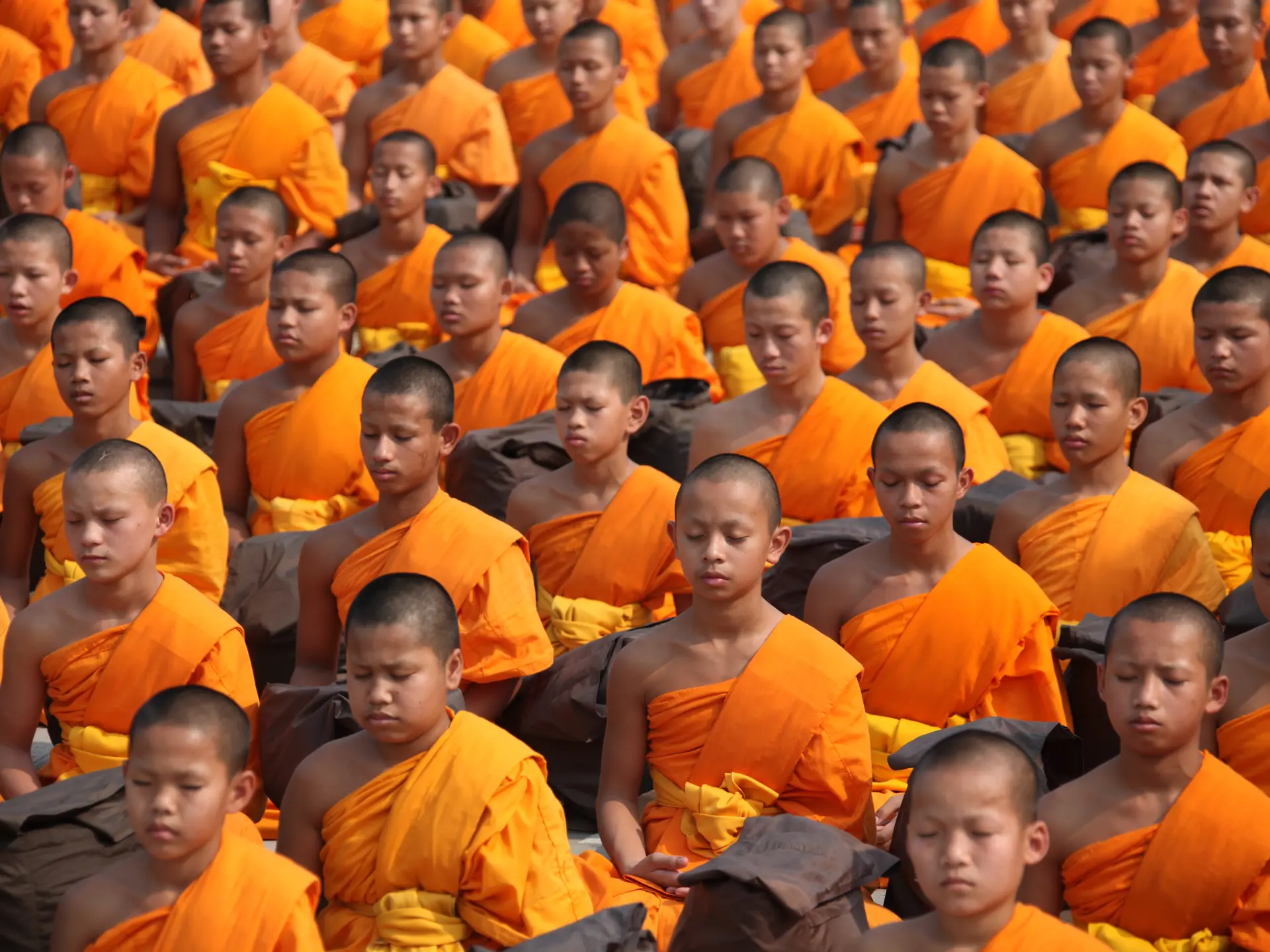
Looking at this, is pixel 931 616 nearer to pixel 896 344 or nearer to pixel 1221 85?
pixel 896 344

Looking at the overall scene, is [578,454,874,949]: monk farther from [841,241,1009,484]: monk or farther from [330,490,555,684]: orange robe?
[841,241,1009,484]: monk

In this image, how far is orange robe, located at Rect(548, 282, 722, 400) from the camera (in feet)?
30.5

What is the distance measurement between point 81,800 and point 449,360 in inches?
143

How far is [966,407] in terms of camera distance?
8.29m

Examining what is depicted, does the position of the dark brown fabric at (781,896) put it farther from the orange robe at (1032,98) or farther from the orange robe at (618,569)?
the orange robe at (1032,98)

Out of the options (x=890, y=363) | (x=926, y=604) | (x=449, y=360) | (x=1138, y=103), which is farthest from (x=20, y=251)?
(x=1138, y=103)

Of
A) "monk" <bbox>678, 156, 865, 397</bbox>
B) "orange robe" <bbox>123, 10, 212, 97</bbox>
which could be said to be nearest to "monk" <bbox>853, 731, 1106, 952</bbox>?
"monk" <bbox>678, 156, 865, 397</bbox>

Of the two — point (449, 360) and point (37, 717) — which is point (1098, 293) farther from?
point (37, 717)

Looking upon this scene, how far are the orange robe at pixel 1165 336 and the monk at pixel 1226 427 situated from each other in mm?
1097

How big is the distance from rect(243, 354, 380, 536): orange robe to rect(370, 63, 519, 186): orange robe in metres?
3.26

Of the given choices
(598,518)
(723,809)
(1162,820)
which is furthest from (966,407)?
(1162,820)

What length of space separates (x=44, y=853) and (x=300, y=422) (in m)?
2.89

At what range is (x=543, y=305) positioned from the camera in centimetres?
959

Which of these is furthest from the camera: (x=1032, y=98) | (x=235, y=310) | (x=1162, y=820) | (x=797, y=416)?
(x=1032, y=98)
